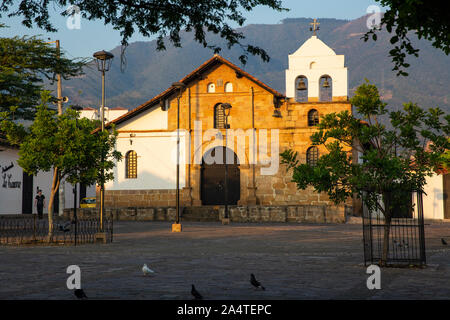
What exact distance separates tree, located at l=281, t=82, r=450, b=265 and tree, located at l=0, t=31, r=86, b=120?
66.4ft

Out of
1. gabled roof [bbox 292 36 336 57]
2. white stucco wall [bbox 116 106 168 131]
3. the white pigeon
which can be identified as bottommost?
the white pigeon

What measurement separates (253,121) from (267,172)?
3353 mm

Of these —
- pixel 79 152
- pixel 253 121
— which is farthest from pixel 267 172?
pixel 79 152

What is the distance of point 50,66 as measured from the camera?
29422 mm

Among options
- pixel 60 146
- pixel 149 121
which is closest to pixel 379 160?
pixel 60 146

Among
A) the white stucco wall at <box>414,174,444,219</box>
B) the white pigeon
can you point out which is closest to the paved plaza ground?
the white pigeon

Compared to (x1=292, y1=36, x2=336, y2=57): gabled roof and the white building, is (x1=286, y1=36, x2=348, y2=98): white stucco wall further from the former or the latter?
the white building

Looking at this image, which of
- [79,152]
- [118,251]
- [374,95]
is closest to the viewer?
[374,95]

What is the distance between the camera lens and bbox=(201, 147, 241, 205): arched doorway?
120 ft

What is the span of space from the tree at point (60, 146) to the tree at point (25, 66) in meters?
10.4

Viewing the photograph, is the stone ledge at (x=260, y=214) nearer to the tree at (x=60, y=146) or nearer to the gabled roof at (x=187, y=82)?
the gabled roof at (x=187, y=82)

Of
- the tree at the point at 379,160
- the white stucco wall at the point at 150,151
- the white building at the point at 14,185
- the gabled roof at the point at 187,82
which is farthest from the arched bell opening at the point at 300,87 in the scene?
the tree at the point at 379,160

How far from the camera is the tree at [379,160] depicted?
10992 millimetres
